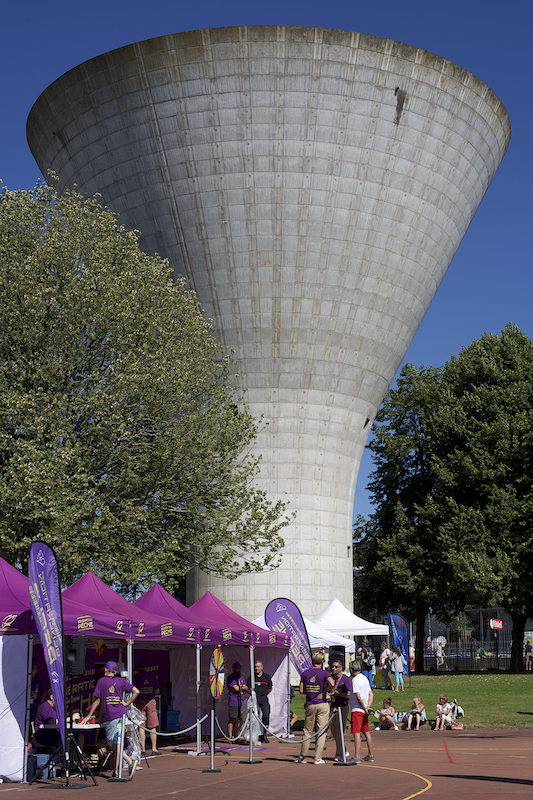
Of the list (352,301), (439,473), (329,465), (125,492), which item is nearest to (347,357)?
(352,301)

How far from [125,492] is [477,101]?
22437 mm

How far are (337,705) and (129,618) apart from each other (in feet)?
13.4

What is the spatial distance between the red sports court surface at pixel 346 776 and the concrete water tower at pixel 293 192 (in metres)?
17.1

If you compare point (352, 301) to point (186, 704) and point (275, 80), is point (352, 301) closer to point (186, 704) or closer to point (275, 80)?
point (275, 80)

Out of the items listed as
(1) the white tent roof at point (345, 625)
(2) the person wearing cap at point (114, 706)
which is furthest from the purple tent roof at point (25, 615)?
(1) the white tent roof at point (345, 625)

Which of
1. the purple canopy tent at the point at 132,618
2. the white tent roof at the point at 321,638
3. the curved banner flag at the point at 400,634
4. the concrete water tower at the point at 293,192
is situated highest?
the concrete water tower at the point at 293,192

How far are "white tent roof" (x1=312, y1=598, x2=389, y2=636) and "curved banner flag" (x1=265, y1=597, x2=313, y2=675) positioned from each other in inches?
330

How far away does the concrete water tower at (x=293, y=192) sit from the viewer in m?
32.6

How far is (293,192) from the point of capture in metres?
33.2

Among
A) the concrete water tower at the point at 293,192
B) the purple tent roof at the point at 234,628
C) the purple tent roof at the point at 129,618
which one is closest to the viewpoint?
the purple tent roof at the point at 129,618

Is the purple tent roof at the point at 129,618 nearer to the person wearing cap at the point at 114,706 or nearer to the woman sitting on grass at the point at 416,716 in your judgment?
the person wearing cap at the point at 114,706

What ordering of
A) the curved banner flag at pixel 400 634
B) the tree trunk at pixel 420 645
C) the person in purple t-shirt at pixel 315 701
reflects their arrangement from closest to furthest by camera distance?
the person in purple t-shirt at pixel 315 701 < the curved banner flag at pixel 400 634 < the tree trunk at pixel 420 645

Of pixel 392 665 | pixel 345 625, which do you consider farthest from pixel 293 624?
pixel 392 665

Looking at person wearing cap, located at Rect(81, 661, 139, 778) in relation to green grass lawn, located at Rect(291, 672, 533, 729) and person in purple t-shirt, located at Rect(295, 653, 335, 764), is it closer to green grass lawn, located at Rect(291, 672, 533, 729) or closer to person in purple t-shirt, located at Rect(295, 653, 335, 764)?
person in purple t-shirt, located at Rect(295, 653, 335, 764)
